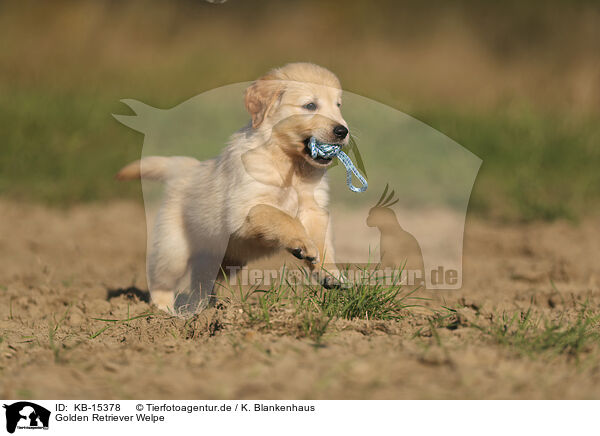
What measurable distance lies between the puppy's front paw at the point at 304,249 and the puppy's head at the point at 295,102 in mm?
435

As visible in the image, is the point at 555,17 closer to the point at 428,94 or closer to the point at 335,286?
the point at 428,94

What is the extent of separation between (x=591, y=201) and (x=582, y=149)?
819 millimetres

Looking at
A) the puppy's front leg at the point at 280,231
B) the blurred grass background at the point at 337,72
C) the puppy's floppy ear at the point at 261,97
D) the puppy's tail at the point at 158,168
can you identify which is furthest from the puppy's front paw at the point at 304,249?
the blurred grass background at the point at 337,72

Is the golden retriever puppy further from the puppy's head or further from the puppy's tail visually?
the puppy's tail

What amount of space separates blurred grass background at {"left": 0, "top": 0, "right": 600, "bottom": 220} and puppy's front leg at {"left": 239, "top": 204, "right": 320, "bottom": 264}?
11.8ft

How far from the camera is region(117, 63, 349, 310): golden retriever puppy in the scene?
3223 mm

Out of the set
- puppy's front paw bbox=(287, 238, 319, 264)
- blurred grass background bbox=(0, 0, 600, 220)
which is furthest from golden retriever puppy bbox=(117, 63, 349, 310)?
blurred grass background bbox=(0, 0, 600, 220)

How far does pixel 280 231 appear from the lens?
10.2 ft

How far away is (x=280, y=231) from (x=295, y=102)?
26.3 inches

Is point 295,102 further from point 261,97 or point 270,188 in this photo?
point 270,188

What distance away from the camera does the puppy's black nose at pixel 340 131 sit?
3188 mm
